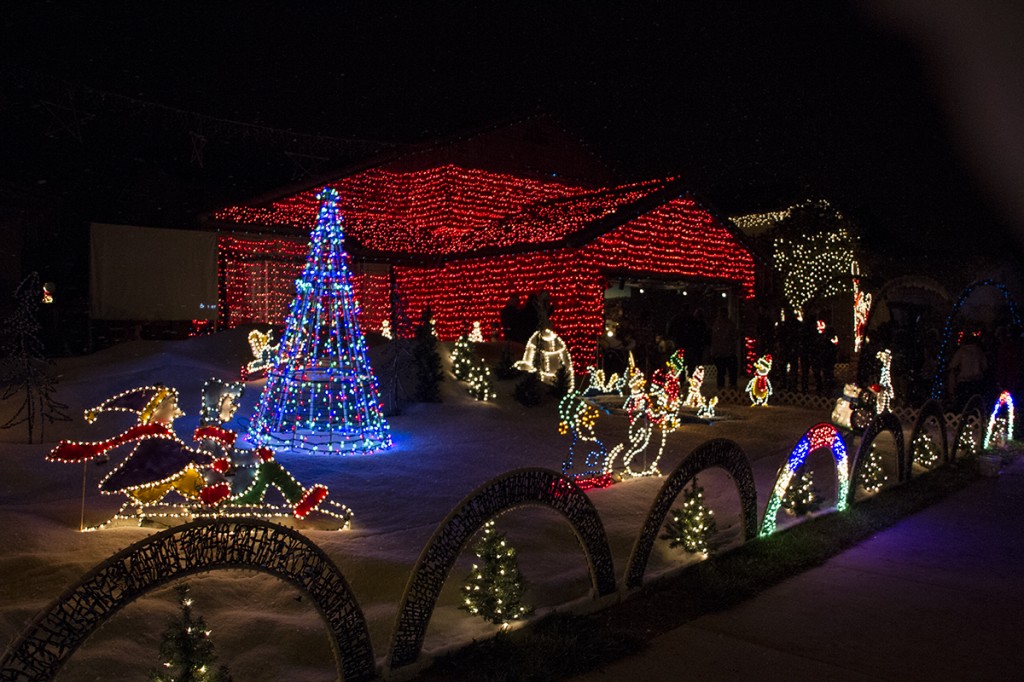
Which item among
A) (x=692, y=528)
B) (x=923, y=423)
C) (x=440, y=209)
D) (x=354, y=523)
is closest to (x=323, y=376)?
(x=354, y=523)

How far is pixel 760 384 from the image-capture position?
52.8ft

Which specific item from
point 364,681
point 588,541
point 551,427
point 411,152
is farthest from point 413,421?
point 411,152

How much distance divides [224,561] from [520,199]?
69.8 feet

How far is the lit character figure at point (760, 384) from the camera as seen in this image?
1589cm

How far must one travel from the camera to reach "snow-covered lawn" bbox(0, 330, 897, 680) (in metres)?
4.35

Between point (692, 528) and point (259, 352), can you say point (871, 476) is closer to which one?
point (692, 528)

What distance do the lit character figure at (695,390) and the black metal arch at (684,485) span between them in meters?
6.73

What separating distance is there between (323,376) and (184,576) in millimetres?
7833

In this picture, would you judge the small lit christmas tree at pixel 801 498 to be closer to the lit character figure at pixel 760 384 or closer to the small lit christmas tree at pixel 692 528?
the small lit christmas tree at pixel 692 528

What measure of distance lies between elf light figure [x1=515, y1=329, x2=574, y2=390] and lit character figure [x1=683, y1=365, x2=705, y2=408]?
7.76 ft

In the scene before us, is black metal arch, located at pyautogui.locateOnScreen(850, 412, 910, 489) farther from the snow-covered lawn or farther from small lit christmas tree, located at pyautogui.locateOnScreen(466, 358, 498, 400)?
small lit christmas tree, located at pyautogui.locateOnScreen(466, 358, 498, 400)

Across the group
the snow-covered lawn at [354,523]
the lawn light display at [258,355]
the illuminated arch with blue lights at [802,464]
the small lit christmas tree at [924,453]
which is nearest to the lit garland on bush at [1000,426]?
the small lit christmas tree at [924,453]

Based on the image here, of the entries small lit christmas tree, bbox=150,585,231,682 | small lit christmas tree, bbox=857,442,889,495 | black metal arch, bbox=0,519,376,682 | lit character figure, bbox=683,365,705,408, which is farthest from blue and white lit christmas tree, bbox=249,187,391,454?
small lit christmas tree, bbox=150,585,231,682

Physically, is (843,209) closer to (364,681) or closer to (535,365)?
(535,365)
